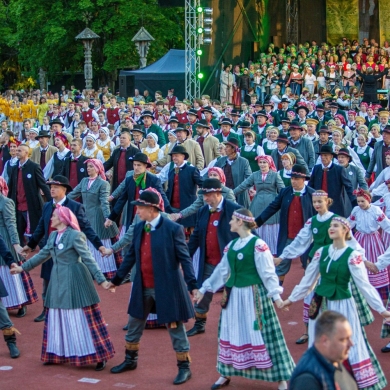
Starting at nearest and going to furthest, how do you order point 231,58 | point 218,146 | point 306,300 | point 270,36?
point 306,300 < point 218,146 < point 231,58 < point 270,36

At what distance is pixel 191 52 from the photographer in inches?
1168

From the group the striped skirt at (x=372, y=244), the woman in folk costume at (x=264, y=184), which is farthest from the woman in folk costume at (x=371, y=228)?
the woman in folk costume at (x=264, y=184)

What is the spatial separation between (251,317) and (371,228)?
10.8 ft

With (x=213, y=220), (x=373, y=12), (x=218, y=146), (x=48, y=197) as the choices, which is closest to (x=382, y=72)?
(x=373, y=12)

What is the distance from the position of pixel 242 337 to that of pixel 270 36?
30674 mm

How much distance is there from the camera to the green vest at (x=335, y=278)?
7559 millimetres

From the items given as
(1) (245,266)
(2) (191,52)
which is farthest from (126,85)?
(1) (245,266)

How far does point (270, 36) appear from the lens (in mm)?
37469

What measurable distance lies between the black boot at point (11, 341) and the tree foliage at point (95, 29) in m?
30.3

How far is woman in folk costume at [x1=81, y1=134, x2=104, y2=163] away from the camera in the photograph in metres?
16.4

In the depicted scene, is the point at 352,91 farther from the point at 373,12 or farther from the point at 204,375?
the point at 204,375

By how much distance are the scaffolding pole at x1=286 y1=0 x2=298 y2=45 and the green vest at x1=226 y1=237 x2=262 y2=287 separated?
31.1 meters

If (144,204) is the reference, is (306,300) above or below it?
below

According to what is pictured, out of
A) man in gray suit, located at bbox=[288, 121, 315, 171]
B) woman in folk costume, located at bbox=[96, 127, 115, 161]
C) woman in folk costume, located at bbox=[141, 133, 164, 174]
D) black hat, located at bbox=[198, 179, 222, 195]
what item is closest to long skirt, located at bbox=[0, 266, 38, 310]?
black hat, located at bbox=[198, 179, 222, 195]
